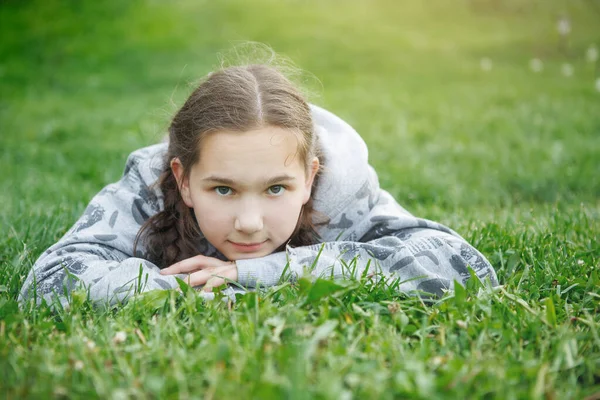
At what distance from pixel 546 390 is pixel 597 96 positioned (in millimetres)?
8143

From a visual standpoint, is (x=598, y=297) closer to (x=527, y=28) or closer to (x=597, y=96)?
(x=597, y=96)

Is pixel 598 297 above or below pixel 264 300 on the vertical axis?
below

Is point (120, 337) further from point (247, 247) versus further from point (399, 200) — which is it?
point (399, 200)

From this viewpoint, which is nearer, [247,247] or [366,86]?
[247,247]

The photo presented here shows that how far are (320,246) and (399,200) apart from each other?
200cm

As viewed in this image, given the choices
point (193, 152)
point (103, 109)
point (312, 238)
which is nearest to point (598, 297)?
point (312, 238)

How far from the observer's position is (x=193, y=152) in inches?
111

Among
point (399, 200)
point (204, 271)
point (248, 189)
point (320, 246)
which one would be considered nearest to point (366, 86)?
point (399, 200)

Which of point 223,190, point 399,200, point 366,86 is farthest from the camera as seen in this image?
point 366,86

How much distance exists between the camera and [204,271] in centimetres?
268

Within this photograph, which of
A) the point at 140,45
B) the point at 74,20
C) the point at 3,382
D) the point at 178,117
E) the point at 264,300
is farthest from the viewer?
the point at 74,20

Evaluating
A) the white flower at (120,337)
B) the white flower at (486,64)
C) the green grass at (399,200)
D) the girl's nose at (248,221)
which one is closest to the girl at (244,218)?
the girl's nose at (248,221)

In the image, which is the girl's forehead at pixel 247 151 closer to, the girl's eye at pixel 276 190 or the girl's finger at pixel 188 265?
the girl's eye at pixel 276 190

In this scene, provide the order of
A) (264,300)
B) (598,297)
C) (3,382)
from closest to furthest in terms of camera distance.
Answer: (3,382) → (264,300) → (598,297)
